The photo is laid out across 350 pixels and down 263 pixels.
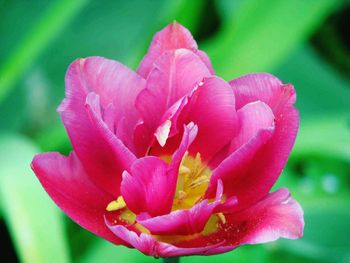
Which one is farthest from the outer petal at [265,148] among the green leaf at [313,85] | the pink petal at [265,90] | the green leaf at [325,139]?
the green leaf at [313,85]

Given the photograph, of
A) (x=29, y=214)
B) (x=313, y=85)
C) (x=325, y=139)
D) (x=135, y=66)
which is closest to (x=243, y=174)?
(x=29, y=214)

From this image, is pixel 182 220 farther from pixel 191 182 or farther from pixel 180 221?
pixel 191 182

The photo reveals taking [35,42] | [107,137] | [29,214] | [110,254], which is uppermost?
[107,137]

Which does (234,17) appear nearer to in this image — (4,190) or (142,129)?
(4,190)

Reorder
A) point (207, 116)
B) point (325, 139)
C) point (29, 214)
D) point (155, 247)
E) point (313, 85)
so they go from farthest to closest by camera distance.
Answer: point (313, 85) → point (325, 139) → point (29, 214) → point (207, 116) → point (155, 247)

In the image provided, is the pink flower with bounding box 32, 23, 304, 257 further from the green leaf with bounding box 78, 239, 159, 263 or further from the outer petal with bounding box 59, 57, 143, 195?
the green leaf with bounding box 78, 239, 159, 263

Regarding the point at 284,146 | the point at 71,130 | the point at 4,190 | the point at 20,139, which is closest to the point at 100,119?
the point at 71,130

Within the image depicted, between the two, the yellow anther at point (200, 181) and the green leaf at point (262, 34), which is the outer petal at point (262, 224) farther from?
the green leaf at point (262, 34)

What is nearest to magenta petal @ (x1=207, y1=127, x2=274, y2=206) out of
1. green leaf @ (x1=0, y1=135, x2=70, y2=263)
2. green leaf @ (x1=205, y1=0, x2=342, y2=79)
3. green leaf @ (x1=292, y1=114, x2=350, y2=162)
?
green leaf @ (x1=0, y1=135, x2=70, y2=263)
